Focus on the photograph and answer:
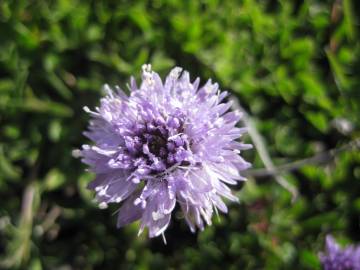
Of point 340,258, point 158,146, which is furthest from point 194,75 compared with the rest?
point 340,258

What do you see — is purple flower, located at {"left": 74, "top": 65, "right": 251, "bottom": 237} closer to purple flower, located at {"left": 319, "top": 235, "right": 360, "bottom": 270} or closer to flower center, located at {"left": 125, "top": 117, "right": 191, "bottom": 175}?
flower center, located at {"left": 125, "top": 117, "right": 191, "bottom": 175}

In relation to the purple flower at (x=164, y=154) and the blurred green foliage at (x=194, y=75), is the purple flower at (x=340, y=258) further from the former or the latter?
the purple flower at (x=164, y=154)

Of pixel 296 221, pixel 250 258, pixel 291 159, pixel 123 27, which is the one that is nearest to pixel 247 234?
pixel 250 258

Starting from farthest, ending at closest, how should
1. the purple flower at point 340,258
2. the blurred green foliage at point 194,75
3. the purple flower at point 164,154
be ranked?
the blurred green foliage at point 194,75, the purple flower at point 340,258, the purple flower at point 164,154

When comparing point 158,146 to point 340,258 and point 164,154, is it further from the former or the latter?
point 340,258

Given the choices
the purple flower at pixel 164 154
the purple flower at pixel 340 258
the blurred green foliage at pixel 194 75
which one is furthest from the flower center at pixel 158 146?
the purple flower at pixel 340 258

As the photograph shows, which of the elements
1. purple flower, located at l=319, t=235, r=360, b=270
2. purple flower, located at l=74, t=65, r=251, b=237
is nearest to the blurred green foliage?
purple flower, located at l=319, t=235, r=360, b=270
